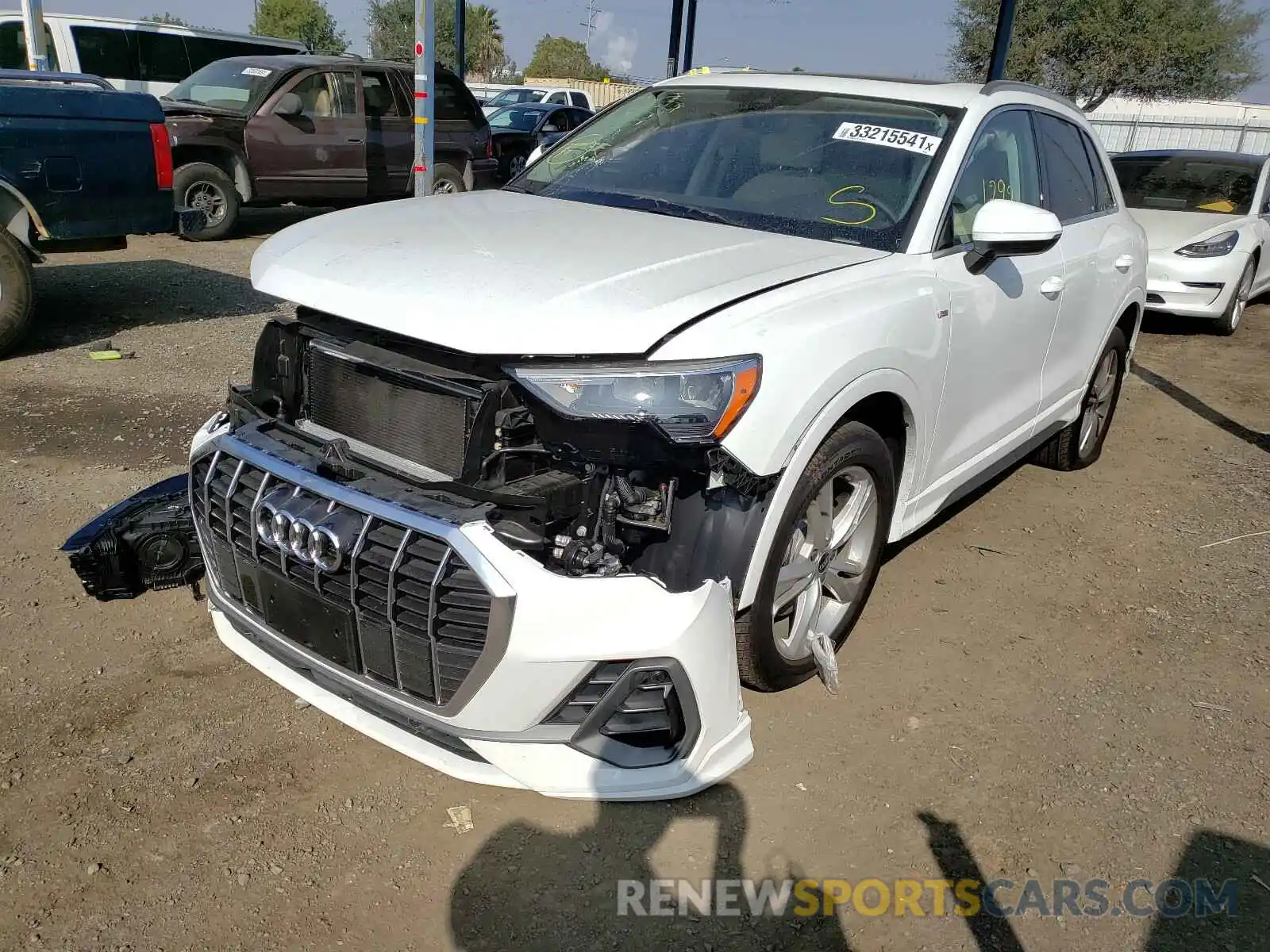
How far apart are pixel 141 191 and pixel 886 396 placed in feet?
18.2

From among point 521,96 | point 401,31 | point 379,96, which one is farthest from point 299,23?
point 379,96

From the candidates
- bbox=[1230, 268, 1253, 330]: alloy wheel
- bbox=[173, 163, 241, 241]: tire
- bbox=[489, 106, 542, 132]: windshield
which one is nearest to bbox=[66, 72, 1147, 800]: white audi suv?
bbox=[1230, 268, 1253, 330]: alloy wheel

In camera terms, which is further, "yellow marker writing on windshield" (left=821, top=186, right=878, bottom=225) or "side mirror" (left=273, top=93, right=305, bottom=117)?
"side mirror" (left=273, top=93, right=305, bottom=117)

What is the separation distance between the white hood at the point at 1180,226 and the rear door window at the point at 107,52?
12.7 meters

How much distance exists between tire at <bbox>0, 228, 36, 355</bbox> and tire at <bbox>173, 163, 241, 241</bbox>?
4313mm

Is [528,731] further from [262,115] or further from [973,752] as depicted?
[262,115]

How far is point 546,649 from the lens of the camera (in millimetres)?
2229

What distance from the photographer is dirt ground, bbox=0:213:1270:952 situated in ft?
7.57

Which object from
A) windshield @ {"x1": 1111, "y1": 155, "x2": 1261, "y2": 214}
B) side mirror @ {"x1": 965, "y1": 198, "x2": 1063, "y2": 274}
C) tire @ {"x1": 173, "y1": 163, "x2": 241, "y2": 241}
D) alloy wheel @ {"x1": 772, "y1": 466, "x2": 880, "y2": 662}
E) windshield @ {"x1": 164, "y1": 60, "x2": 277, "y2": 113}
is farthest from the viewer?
windshield @ {"x1": 164, "y1": 60, "x2": 277, "y2": 113}

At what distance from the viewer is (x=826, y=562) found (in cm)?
312

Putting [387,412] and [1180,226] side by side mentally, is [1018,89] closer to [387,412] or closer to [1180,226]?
[387,412]

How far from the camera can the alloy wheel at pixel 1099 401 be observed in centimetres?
514

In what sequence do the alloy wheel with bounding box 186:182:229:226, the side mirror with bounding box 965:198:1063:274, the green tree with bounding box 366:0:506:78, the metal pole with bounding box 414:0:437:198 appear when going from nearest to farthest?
the side mirror with bounding box 965:198:1063:274
the metal pole with bounding box 414:0:437:198
the alloy wheel with bounding box 186:182:229:226
the green tree with bounding box 366:0:506:78

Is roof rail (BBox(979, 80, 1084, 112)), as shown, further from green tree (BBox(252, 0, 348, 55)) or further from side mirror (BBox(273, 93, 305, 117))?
green tree (BBox(252, 0, 348, 55))
